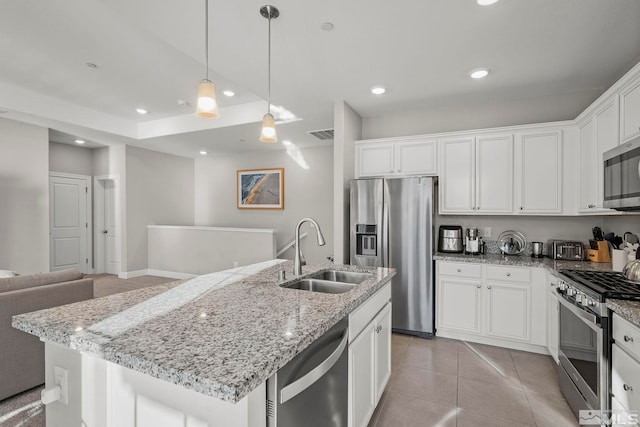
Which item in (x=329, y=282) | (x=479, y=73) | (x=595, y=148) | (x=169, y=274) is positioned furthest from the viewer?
(x=169, y=274)

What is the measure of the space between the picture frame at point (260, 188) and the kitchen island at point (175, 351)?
16.0ft

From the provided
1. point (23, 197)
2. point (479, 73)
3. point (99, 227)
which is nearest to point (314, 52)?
point (479, 73)

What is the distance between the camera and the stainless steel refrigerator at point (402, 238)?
130 inches

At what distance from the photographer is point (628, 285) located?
1.84 metres

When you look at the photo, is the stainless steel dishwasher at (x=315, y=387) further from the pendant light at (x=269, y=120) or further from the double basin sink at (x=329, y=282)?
the pendant light at (x=269, y=120)

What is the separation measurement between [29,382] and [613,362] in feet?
12.3

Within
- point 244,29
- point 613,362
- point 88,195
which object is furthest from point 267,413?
point 88,195

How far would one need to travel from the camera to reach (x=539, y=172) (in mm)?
3166

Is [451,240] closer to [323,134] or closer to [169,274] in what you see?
[323,134]

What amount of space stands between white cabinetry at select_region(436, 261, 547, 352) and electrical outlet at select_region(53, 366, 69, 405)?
10.1ft

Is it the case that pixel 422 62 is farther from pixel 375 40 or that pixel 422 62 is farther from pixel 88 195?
pixel 88 195

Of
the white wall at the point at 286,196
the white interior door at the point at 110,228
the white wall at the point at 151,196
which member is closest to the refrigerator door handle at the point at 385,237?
the white wall at the point at 286,196

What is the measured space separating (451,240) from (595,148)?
152cm

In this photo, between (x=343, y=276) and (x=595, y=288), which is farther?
(x=343, y=276)
